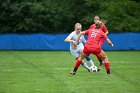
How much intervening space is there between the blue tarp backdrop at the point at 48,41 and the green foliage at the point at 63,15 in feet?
9.94

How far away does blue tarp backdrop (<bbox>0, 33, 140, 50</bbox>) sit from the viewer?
34812mm

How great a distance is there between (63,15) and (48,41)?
5.79 meters

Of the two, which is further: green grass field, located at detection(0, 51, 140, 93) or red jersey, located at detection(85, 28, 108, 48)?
red jersey, located at detection(85, 28, 108, 48)

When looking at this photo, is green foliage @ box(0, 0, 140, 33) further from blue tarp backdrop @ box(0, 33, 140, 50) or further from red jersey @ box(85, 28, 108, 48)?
red jersey @ box(85, 28, 108, 48)

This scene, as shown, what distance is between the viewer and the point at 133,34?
3528 centimetres

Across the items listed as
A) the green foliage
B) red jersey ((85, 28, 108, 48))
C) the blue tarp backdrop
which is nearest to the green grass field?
red jersey ((85, 28, 108, 48))

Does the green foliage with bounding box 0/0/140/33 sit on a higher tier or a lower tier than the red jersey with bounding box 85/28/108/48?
lower

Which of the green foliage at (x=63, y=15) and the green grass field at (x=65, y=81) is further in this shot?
the green foliage at (x=63, y=15)

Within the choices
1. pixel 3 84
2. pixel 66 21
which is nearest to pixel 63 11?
pixel 66 21

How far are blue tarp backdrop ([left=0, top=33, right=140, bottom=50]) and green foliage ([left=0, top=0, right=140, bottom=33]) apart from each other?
9.94 ft

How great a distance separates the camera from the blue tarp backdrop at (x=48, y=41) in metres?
34.8

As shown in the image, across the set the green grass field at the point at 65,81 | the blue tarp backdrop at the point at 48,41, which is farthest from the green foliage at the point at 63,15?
the green grass field at the point at 65,81

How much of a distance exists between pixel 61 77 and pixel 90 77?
919mm

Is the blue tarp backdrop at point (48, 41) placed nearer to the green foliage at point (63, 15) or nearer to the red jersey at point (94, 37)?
the green foliage at point (63, 15)
